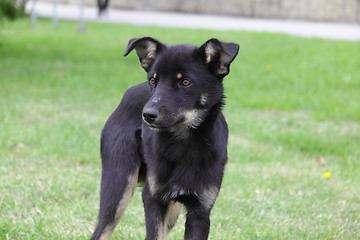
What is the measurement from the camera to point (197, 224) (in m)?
3.36

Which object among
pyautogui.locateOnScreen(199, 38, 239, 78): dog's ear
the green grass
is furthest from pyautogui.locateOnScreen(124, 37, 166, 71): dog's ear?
the green grass

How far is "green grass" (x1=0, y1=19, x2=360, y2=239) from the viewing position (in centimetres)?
457

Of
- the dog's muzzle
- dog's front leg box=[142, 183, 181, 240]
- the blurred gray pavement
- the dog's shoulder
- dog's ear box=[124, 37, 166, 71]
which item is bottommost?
the blurred gray pavement

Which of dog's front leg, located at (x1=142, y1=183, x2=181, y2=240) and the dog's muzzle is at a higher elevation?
the dog's muzzle

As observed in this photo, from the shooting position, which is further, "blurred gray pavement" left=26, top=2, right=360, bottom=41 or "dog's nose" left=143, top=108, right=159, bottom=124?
"blurred gray pavement" left=26, top=2, right=360, bottom=41

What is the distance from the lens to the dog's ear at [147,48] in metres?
3.52

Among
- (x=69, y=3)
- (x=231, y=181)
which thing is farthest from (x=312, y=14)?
(x=231, y=181)

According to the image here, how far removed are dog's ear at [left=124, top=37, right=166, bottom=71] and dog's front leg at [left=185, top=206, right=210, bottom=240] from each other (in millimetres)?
1064

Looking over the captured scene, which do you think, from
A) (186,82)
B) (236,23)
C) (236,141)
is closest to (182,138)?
(186,82)

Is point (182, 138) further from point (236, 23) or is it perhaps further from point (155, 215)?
point (236, 23)

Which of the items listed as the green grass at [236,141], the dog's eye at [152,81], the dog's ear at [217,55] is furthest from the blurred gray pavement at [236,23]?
the dog's eye at [152,81]

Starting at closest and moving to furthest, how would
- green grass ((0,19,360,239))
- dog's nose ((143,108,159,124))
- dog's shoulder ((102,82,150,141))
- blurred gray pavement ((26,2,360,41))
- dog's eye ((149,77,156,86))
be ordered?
dog's nose ((143,108,159,124)) → dog's eye ((149,77,156,86)) → dog's shoulder ((102,82,150,141)) → green grass ((0,19,360,239)) → blurred gray pavement ((26,2,360,41))

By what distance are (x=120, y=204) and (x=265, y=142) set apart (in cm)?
385

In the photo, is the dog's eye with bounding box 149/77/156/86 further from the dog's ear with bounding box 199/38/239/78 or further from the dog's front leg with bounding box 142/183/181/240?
the dog's front leg with bounding box 142/183/181/240
